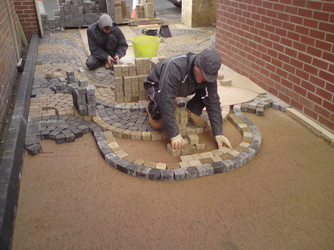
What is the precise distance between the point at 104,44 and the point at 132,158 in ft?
13.9

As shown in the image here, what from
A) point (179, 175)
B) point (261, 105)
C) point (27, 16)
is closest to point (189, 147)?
point (179, 175)

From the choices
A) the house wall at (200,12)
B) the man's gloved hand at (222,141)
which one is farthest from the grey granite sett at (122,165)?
the house wall at (200,12)

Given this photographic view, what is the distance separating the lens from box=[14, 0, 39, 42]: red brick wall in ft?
31.5

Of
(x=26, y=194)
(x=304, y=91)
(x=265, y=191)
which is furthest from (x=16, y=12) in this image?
(x=265, y=191)

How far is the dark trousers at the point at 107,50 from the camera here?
7074 millimetres

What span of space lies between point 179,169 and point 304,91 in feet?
8.89

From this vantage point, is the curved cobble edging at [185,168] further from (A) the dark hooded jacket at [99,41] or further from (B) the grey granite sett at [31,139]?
(A) the dark hooded jacket at [99,41]

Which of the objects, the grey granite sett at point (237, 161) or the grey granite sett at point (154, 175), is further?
the grey granite sett at point (237, 161)

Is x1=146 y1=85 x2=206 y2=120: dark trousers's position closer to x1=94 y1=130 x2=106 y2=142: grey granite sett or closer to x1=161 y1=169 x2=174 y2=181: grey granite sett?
x1=94 y1=130 x2=106 y2=142: grey granite sett

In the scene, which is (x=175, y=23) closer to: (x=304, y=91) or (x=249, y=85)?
(x=249, y=85)

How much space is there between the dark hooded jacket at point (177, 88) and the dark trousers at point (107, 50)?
3372 millimetres

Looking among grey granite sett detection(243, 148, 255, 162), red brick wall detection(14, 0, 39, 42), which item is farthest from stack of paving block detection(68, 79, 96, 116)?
red brick wall detection(14, 0, 39, 42)

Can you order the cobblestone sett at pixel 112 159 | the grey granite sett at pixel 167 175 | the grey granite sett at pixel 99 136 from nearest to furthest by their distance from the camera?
the grey granite sett at pixel 167 175, the cobblestone sett at pixel 112 159, the grey granite sett at pixel 99 136

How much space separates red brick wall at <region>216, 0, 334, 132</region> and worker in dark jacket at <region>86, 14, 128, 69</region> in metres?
2.64
